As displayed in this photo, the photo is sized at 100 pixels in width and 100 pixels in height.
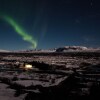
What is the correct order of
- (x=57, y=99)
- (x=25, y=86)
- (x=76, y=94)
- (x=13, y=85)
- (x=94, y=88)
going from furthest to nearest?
(x=13, y=85), (x=25, y=86), (x=94, y=88), (x=76, y=94), (x=57, y=99)

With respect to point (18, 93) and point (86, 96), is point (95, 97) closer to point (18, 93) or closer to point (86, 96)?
point (86, 96)

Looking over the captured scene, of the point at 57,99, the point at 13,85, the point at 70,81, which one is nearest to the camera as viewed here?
the point at 57,99

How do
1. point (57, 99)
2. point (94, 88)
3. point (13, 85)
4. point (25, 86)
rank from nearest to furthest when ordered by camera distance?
1. point (57, 99)
2. point (94, 88)
3. point (25, 86)
4. point (13, 85)

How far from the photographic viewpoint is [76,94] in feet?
25.3

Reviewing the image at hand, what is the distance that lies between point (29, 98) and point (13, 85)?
9.31 ft

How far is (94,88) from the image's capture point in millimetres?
8430

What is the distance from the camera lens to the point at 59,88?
857 centimetres

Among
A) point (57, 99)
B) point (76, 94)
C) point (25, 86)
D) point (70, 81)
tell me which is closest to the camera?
point (57, 99)

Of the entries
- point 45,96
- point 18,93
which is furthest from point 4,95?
point 45,96

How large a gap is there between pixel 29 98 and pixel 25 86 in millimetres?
2015

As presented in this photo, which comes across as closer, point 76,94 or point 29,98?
point 29,98

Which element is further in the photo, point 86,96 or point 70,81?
point 70,81

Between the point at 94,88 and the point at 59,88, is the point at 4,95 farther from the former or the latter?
the point at 94,88

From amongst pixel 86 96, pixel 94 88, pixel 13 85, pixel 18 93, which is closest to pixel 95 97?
pixel 86 96
